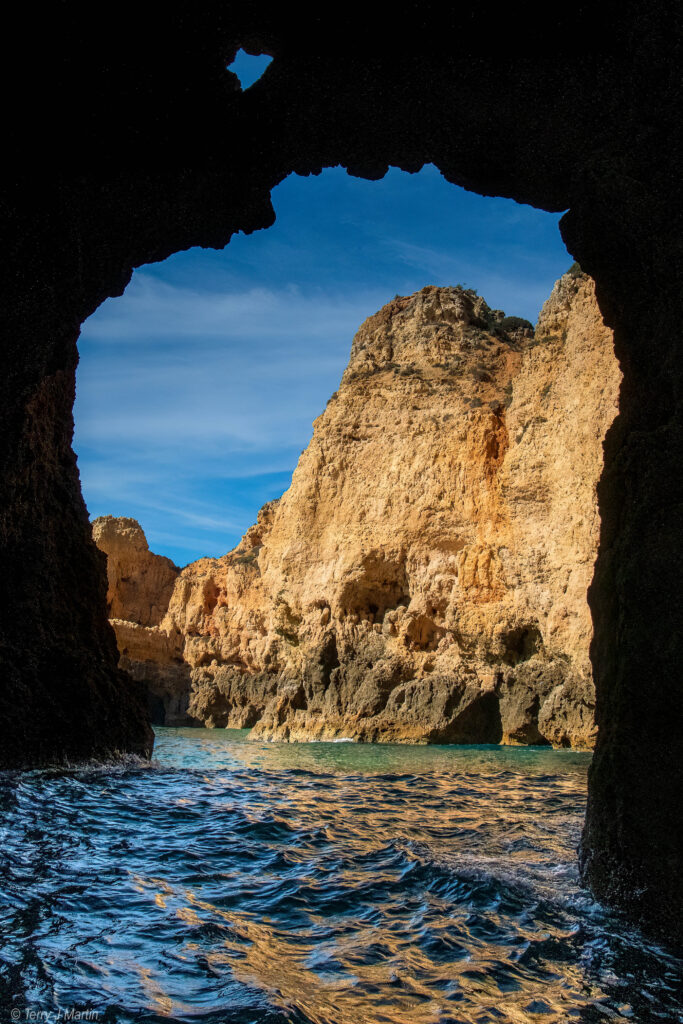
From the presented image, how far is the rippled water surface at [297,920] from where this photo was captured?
2.60 m

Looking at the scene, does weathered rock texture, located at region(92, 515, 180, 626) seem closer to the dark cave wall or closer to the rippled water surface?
the dark cave wall

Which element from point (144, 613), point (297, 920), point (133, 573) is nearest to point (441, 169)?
point (297, 920)

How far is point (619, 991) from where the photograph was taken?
2846 millimetres

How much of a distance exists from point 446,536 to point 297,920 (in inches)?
1078

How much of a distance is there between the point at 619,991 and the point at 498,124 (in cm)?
683

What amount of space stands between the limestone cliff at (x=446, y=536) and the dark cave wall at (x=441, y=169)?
18061 mm

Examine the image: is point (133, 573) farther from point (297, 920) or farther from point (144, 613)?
point (297, 920)

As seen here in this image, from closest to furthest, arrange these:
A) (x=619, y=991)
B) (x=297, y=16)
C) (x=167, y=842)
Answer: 1. (x=619, y=991)
2. (x=167, y=842)
3. (x=297, y=16)

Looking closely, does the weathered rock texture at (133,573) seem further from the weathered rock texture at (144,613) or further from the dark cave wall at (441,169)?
the dark cave wall at (441,169)

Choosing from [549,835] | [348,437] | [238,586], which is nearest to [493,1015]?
[549,835]

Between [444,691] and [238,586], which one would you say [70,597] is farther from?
[238,586]

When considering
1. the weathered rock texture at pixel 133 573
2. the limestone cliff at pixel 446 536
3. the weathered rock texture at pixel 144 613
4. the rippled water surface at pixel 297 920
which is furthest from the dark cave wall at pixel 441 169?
the weathered rock texture at pixel 133 573

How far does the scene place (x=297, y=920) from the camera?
145 inches

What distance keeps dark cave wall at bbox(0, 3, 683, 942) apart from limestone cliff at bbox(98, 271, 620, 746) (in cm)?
1806
